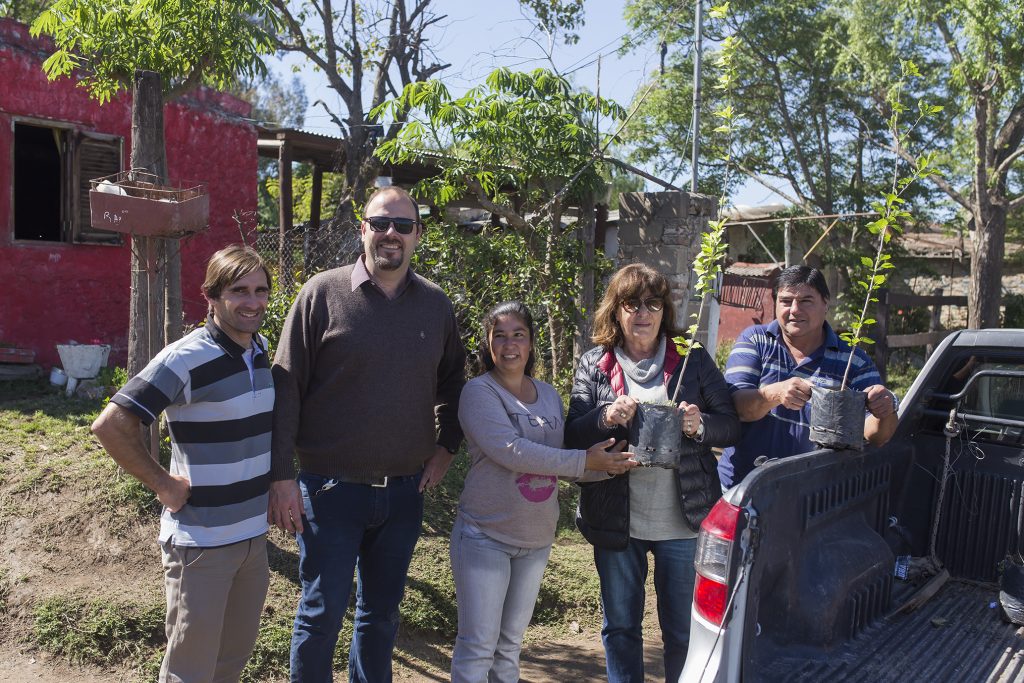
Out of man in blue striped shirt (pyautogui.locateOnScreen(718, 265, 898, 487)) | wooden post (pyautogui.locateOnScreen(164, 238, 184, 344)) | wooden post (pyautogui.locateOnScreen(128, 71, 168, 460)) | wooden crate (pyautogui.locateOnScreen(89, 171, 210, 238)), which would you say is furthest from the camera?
wooden post (pyautogui.locateOnScreen(164, 238, 184, 344))

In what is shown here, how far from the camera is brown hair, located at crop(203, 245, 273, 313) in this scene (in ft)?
8.92

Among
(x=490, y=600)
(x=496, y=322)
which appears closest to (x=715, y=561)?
(x=490, y=600)

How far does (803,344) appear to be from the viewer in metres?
3.34

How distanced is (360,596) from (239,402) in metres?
0.90

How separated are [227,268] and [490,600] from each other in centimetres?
141

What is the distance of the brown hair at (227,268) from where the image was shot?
272cm

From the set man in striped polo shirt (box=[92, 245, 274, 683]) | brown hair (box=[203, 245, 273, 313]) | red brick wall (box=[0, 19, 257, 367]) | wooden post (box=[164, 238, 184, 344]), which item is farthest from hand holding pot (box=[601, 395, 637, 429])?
red brick wall (box=[0, 19, 257, 367])

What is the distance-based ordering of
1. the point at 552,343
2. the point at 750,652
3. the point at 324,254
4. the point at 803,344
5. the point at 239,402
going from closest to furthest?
the point at 750,652
the point at 239,402
the point at 803,344
the point at 324,254
the point at 552,343

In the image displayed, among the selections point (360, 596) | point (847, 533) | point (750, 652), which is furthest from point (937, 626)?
point (360, 596)

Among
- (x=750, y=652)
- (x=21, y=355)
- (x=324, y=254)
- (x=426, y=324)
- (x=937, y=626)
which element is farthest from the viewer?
(x=21, y=355)

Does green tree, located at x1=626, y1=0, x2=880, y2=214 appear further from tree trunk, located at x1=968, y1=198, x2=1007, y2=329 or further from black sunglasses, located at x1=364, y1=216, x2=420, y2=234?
black sunglasses, located at x1=364, y1=216, x2=420, y2=234

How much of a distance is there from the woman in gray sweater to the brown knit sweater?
0.24 meters

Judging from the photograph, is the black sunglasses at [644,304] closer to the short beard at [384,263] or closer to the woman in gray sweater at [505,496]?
the woman in gray sweater at [505,496]

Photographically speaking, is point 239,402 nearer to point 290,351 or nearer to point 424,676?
point 290,351
